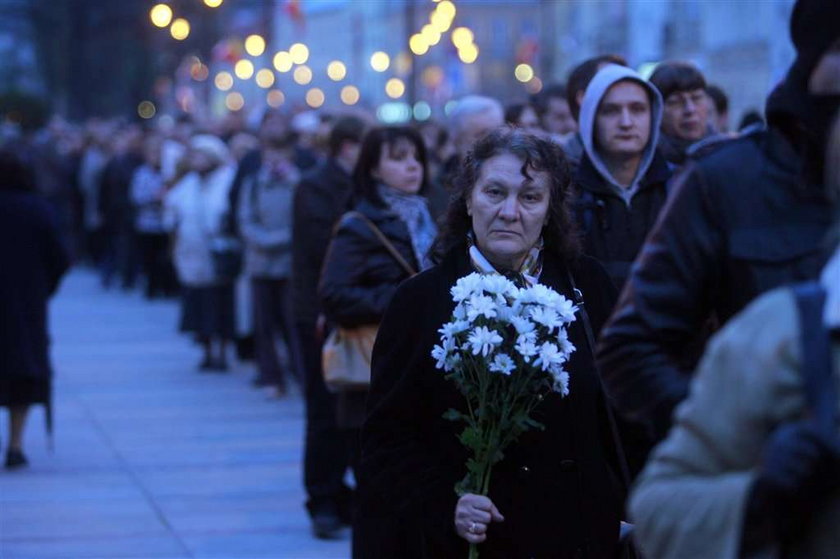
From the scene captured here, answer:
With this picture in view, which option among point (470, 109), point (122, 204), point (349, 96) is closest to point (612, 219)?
point (470, 109)

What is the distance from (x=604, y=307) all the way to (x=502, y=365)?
60cm

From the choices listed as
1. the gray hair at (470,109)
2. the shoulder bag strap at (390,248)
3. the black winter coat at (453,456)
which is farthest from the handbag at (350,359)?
the black winter coat at (453,456)

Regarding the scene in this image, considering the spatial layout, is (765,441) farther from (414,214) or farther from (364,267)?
(414,214)

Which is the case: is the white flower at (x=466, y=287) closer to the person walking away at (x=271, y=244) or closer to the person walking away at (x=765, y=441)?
the person walking away at (x=765, y=441)

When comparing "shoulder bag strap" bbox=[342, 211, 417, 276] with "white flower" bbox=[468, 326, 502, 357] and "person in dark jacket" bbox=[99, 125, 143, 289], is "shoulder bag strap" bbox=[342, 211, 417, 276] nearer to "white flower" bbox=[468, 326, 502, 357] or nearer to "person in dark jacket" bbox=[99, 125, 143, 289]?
"white flower" bbox=[468, 326, 502, 357]

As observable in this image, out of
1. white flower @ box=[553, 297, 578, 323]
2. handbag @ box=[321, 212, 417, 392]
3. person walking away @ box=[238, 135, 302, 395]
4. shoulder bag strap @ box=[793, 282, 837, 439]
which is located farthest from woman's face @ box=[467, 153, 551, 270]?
person walking away @ box=[238, 135, 302, 395]

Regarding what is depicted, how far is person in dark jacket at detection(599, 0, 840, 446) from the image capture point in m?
3.00

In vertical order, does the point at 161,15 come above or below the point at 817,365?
above

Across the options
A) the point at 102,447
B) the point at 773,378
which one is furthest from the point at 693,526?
the point at 102,447

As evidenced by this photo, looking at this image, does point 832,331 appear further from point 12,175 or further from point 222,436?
point 222,436

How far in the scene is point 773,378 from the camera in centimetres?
237

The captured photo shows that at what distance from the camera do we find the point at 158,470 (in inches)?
418

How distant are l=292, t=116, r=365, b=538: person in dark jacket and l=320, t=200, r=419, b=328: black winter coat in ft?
4.73

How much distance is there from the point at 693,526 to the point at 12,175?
8594 millimetres
